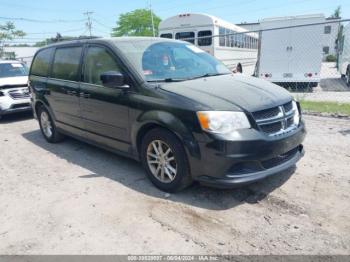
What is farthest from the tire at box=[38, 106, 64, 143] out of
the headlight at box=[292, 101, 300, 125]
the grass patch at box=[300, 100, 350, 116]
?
the grass patch at box=[300, 100, 350, 116]

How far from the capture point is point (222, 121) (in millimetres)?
3352

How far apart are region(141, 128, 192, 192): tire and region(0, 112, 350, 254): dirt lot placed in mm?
164

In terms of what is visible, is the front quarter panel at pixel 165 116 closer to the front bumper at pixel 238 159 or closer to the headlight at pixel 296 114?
the front bumper at pixel 238 159

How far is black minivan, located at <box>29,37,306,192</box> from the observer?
3.36 meters

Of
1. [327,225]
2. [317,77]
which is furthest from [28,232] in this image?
[317,77]

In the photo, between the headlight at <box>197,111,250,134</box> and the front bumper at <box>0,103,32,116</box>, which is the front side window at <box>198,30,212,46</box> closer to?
the front bumper at <box>0,103,32,116</box>

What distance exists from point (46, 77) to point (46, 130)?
3.62 feet

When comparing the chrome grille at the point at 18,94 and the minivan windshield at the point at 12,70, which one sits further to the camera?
the minivan windshield at the point at 12,70

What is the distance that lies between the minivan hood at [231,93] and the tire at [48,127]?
324 cm

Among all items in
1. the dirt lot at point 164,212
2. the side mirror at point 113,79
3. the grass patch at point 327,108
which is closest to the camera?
the dirt lot at point 164,212

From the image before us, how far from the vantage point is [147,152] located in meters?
4.04

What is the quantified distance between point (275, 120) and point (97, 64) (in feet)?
8.88

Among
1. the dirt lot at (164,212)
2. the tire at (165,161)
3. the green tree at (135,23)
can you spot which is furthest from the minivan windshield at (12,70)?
the green tree at (135,23)

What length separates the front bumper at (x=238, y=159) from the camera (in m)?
3.29
